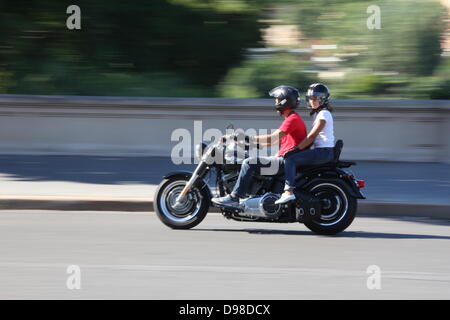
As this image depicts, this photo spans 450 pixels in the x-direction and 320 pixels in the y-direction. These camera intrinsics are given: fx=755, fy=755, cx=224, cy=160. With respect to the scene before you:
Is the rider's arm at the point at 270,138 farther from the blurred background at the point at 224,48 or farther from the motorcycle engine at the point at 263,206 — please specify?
the blurred background at the point at 224,48

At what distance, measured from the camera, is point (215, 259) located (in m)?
7.02

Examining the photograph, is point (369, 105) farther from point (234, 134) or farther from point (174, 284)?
point (174, 284)

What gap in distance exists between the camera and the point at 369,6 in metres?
14.7

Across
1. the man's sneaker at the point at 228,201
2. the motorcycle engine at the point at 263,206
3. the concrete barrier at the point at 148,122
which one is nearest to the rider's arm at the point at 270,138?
the motorcycle engine at the point at 263,206

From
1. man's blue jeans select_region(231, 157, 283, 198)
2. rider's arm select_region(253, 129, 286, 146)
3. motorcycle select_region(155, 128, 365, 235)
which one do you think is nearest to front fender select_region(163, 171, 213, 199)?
motorcycle select_region(155, 128, 365, 235)

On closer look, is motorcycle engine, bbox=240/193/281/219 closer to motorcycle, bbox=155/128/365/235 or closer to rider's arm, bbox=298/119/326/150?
motorcycle, bbox=155/128/365/235

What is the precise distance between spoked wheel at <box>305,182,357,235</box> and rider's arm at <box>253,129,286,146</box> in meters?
0.66

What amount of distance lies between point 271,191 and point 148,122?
20.2 feet

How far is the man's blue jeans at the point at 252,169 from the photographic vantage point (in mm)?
8289

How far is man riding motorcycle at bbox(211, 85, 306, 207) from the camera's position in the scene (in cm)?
829

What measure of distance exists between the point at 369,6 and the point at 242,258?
29.5 ft

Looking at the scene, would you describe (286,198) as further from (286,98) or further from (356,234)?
(286,98)

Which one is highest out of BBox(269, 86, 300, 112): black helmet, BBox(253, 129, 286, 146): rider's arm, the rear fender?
BBox(269, 86, 300, 112): black helmet

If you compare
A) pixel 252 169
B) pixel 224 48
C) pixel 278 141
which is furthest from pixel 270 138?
pixel 224 48
